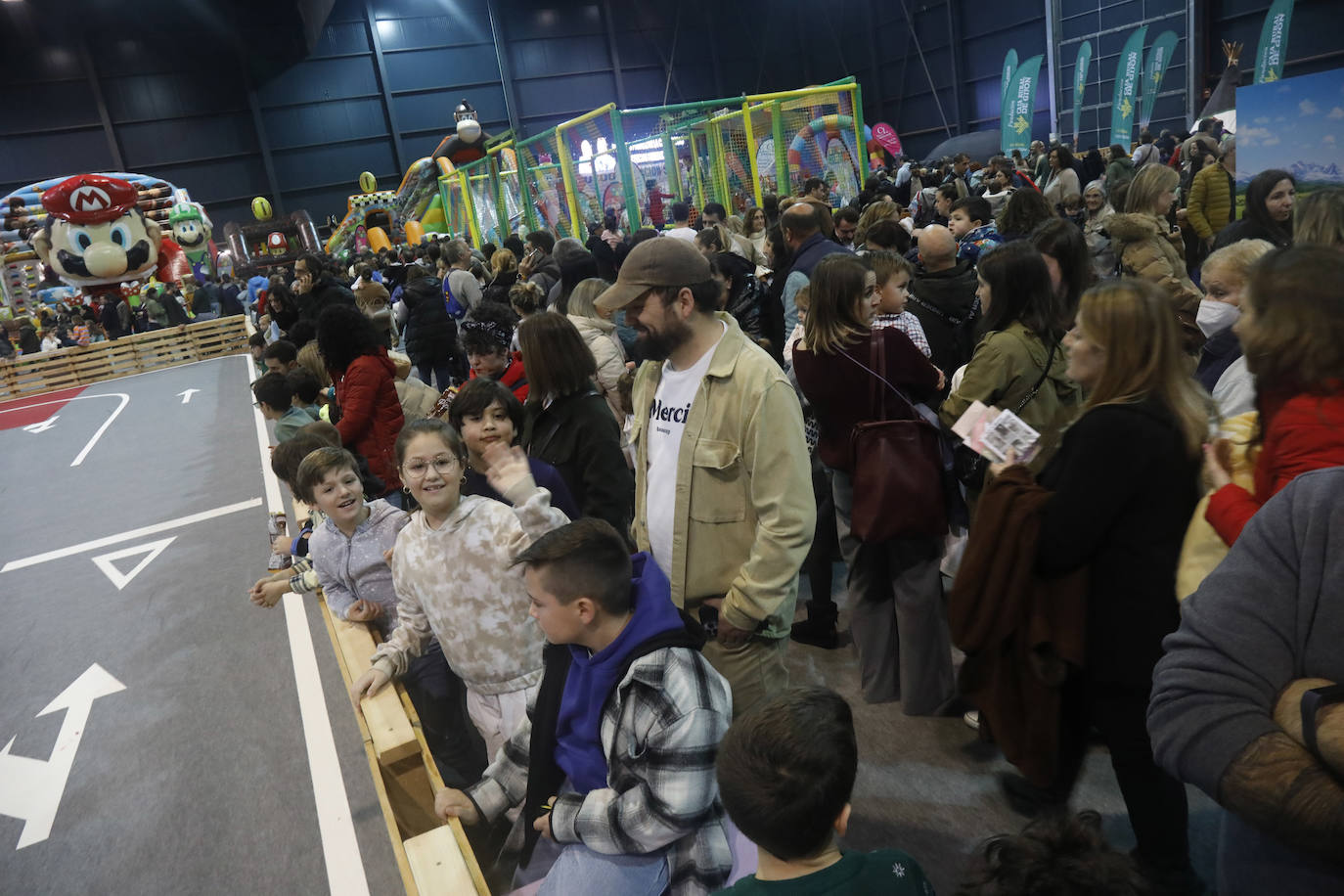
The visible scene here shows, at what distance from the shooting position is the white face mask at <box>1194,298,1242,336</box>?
3.12m

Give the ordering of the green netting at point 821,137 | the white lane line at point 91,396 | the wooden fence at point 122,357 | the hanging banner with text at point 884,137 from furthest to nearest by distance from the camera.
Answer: the hanging banner with text at point 884,137 → the wooden fence at point 122,357 → the green netting at point 821,137 → the white lane line at point 91,396

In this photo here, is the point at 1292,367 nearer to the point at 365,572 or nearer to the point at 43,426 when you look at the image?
the point at 365,572

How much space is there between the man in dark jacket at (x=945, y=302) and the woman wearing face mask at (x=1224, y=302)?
1.11 meters

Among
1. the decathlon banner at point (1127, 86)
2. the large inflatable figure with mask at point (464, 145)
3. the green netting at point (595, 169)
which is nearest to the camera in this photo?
the green netting at point (595, 169)

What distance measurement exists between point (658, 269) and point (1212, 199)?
561 centimetres

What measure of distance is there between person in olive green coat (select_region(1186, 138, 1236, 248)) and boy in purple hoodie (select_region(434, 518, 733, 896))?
593 centimetres

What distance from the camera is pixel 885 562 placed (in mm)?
3512

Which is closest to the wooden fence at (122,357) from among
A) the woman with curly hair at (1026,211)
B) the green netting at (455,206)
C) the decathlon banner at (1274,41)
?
the green netting at (455,206)

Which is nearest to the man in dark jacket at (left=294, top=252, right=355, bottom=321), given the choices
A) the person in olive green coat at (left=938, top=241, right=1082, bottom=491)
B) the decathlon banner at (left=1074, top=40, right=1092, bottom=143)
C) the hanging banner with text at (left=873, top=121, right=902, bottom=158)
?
the person in olive green coat at (left=938, top=241, right=1082, bottom=491)

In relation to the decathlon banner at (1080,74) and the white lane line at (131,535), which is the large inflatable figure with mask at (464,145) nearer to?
the decathlon banner at (1080,74)

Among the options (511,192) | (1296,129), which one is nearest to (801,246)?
(1296,129)

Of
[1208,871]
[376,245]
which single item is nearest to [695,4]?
[376,245]

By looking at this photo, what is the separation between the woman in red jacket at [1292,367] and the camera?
167cm

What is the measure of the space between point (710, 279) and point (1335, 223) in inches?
117
